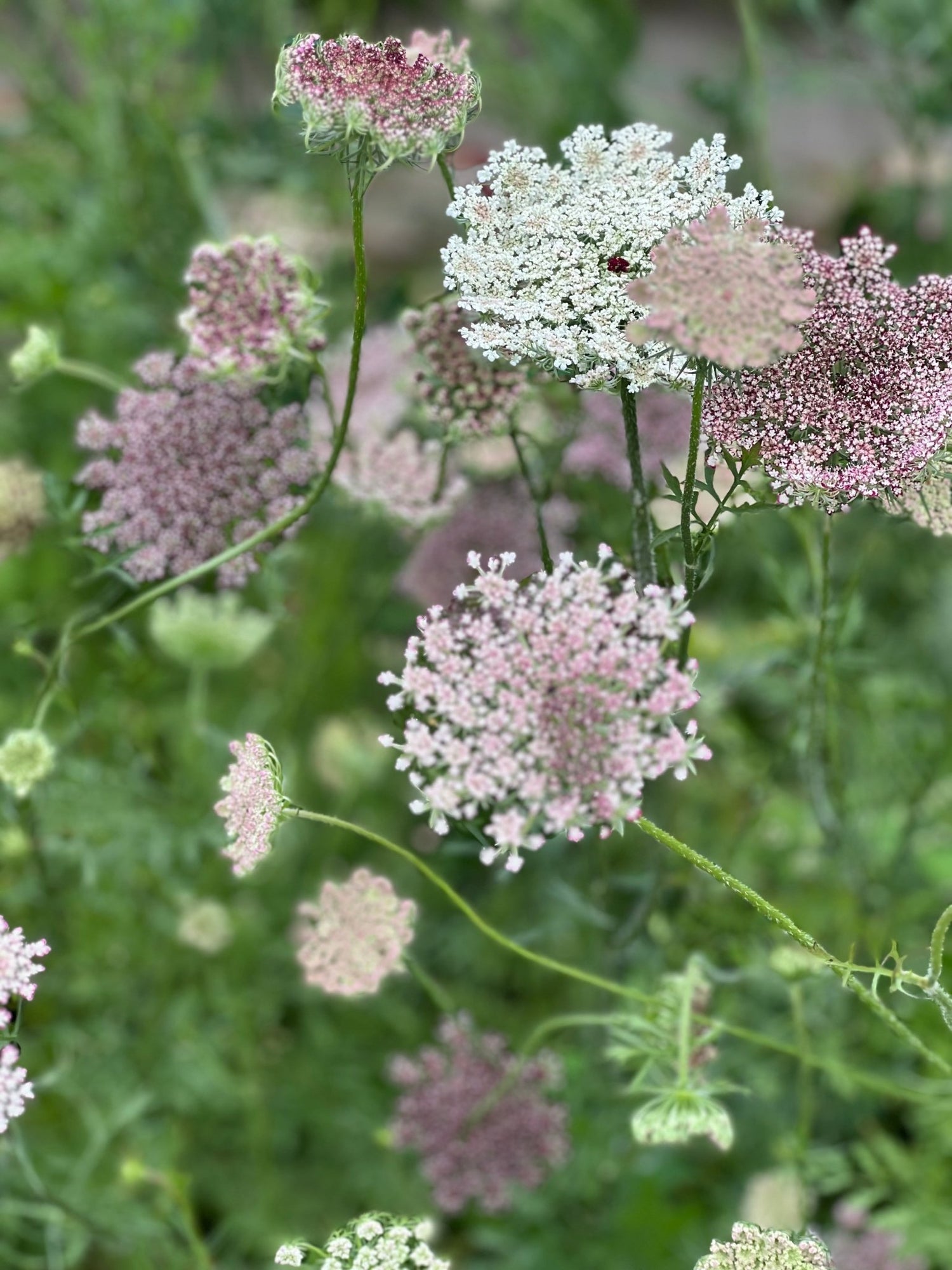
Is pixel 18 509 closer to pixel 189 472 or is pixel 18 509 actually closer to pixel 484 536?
pixel 189 472

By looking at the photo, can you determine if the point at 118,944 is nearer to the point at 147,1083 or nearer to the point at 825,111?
the point at 147,1083

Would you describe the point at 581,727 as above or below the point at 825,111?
below

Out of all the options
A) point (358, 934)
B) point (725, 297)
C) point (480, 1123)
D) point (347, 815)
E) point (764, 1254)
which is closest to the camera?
point (725, 297)

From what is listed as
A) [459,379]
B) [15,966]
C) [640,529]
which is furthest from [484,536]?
[15,966]

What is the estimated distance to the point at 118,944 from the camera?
1461 millimetres

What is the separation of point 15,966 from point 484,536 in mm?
676

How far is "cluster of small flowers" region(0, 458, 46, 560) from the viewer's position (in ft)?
4.05

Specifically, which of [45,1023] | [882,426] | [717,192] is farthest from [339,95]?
[45,1023]

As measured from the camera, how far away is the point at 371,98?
0.71 meters

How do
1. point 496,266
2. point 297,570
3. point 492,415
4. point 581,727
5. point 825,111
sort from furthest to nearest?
point 825,111, point 297,570, point 492,415, point 496,266, point 581,727

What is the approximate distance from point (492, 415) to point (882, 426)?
0.32 meters

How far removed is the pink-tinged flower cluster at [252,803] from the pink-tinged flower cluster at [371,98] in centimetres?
37

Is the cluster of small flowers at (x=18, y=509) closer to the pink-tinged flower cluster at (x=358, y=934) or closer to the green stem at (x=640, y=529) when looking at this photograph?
the pink-tinged flower cluster at (x=358, y=934)

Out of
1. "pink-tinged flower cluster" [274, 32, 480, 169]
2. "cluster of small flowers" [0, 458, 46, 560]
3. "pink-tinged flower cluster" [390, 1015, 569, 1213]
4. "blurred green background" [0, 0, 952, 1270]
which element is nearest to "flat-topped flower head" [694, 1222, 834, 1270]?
"blurred green background" [0, 0, 952, 1270]
